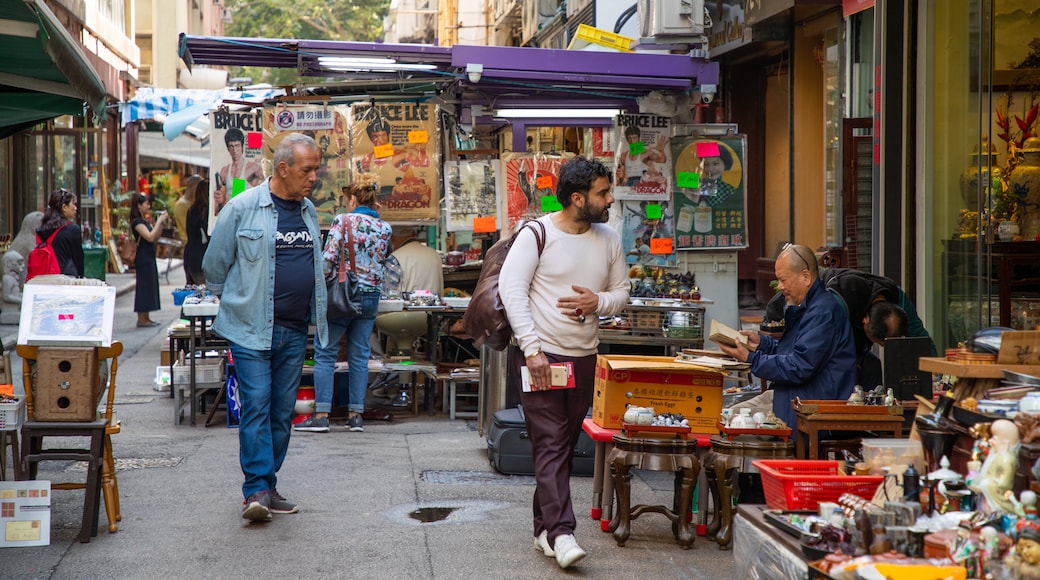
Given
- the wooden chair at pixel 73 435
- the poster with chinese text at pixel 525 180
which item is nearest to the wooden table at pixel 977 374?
the wooden chair at pixel 73 435

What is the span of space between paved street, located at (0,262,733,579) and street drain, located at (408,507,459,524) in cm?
6

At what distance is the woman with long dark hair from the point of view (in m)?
16.6

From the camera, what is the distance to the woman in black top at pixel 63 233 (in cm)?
1402

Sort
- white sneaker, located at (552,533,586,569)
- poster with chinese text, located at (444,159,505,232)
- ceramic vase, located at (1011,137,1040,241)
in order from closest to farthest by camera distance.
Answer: white sneaker, located at (552,533,586,569), ceramic vase, located at (1011,137,1040,241), poster with chinese text, located at (444,159,505,232)

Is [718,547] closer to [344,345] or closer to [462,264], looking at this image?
[344,345]

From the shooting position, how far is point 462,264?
546 inches

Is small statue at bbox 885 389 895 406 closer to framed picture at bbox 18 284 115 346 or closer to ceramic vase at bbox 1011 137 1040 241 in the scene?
ceramic vase at bbox 1011 137 1040 241

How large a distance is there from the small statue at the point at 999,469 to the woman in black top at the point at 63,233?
12.3m

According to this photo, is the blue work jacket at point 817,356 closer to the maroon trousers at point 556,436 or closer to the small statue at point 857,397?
the small statue at point 857,397

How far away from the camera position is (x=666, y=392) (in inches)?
Result: 263

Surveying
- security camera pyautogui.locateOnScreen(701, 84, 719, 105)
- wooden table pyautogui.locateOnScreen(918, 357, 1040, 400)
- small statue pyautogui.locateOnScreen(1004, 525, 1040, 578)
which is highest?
security camera pyautogui.locateOnScreen(701, 84, 719, 105)

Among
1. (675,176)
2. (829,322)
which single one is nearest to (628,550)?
(829,322)

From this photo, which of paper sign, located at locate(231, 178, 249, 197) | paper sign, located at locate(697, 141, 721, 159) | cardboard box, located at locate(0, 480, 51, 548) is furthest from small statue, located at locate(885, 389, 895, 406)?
paper sign, located at locate(231, 178, 249, 197)

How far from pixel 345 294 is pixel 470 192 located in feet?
6.78
